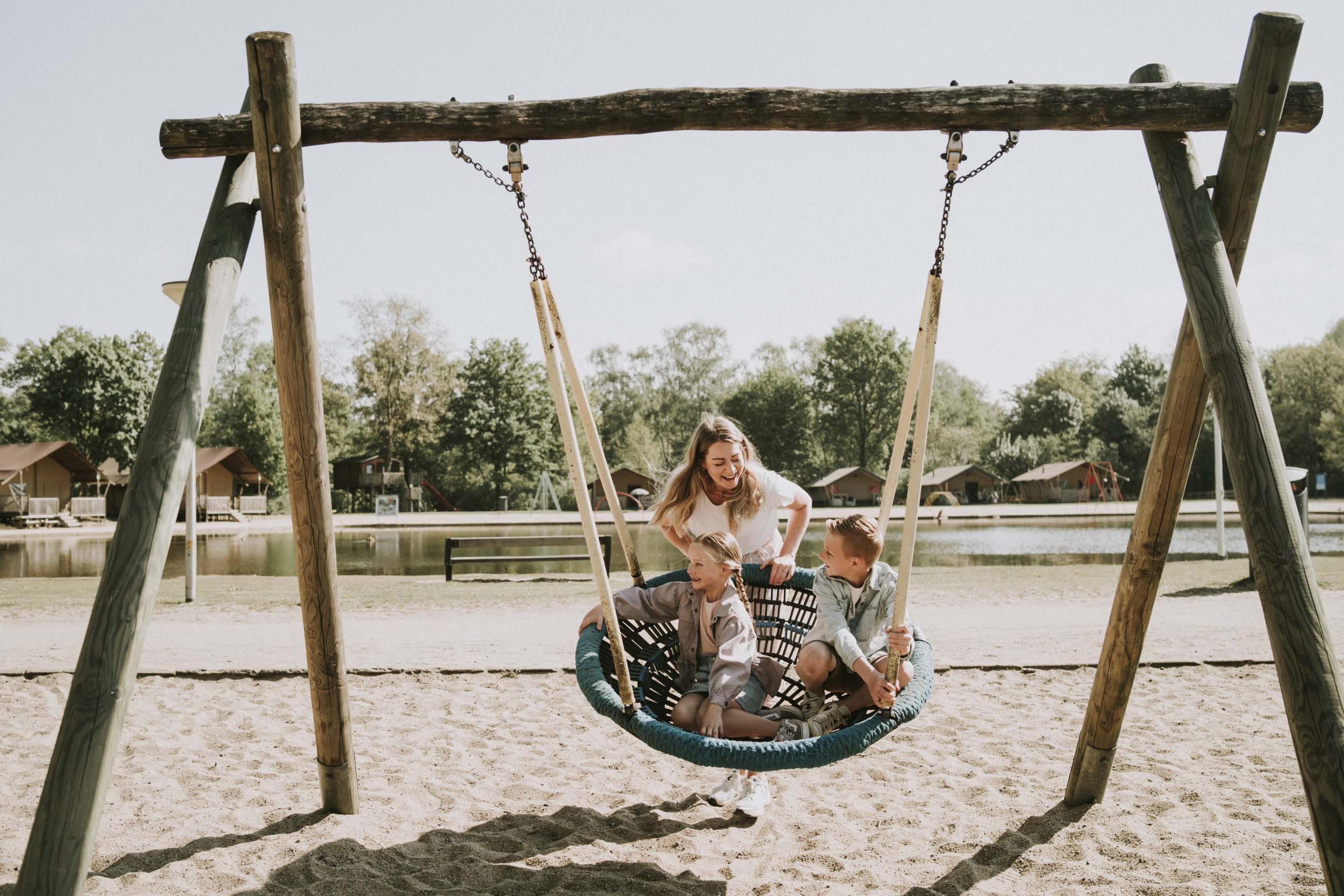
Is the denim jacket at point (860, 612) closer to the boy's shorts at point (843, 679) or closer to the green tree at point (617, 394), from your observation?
the boy's shorts at point (843, 679)

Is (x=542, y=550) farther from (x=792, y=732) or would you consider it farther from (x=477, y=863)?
(x=792, y=732)

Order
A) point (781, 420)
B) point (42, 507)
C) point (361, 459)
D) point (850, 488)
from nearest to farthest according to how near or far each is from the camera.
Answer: point (42, 507), point (361, 459), point (850, 488), point (781, 420)

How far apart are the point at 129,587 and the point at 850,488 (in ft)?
170

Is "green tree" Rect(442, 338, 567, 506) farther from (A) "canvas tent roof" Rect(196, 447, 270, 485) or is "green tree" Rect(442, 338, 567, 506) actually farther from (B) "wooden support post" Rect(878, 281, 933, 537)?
(B) "wooden support post" Rect(878, 281, 933, 537)

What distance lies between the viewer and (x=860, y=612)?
3.24 metres

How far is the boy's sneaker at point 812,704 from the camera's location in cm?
320

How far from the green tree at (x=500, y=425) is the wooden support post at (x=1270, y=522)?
4494 centimetres

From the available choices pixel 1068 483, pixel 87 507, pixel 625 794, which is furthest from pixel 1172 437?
pixel 1068 483

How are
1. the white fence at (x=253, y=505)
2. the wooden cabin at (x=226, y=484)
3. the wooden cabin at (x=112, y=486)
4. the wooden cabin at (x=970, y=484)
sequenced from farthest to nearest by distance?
1. the wooden cabin at (x=970, y=484)
2. the white fence at (x=253, y=505)
3. the wooden cabin at (x=112, y=486)
4. the wooden cabin at (x=226, y=484)

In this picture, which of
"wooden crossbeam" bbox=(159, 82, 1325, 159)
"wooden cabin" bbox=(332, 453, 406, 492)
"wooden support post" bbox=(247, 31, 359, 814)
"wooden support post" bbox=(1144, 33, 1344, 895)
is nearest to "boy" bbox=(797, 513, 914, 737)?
"wooden support post" bbox=(1144, 33, 1344, 895)

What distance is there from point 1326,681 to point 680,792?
7.75 feet

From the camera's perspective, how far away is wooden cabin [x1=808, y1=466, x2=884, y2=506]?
2058 inches

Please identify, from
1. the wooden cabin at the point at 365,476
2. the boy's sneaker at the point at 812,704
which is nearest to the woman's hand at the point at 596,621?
the boy's sneaker at the point at 812,704

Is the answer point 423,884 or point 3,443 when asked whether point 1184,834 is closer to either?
point 423,884
